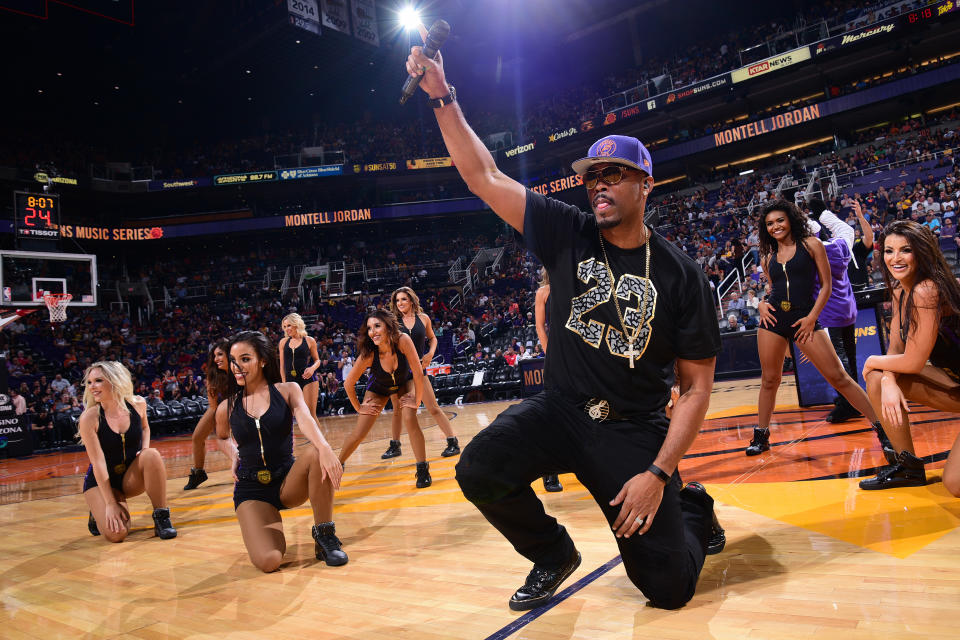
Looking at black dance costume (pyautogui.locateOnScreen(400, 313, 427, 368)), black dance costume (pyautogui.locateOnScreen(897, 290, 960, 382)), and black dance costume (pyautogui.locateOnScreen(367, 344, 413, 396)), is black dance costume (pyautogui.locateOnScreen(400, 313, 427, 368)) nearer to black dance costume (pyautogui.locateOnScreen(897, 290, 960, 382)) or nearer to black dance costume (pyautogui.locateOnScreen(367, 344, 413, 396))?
black dance costume (pyautogui.locateOnScreen(367, 344, 413, 396))

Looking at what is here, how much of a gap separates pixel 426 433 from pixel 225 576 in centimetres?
643

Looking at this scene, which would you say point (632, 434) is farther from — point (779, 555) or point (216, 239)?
point (216, 239)

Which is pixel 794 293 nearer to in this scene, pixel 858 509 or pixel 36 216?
pixel 858 509

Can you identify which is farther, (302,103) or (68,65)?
(302,103)

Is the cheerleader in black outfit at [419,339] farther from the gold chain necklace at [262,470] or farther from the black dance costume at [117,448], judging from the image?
the gold chain necklace at [262,470]

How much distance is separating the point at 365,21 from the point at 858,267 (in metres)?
24.0

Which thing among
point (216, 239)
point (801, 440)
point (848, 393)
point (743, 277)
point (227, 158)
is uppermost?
point (227, 158)

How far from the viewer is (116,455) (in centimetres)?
454

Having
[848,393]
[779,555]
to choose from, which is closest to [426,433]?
[848,393]

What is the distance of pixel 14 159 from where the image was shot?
25.4 meters

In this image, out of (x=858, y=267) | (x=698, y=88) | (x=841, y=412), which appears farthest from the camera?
(x=698, y=88)

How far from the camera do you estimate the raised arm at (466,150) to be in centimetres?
216

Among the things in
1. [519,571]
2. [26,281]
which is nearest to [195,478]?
[519,571]

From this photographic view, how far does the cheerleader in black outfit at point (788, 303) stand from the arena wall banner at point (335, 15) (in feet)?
78.7
